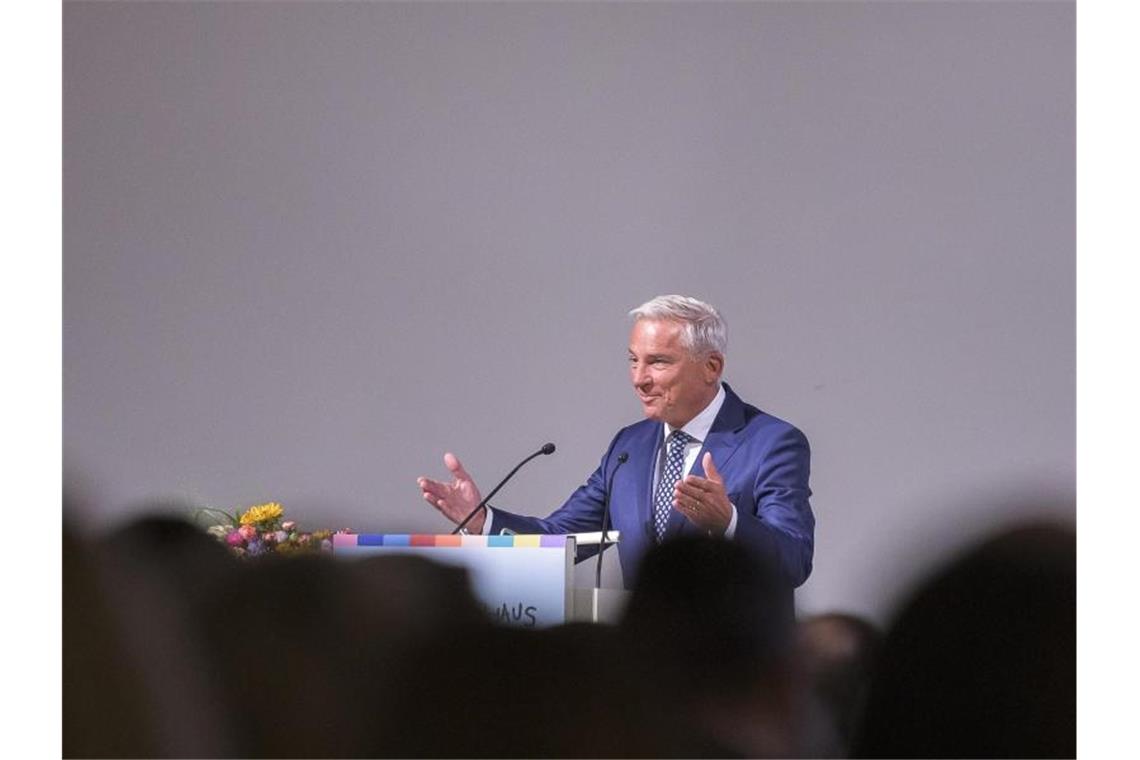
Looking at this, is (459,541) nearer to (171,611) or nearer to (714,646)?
(714,646)

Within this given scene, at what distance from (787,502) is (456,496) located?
0.78 metres

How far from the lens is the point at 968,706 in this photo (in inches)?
71.1

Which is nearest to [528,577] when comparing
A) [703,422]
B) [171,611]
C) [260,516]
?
[260,516]

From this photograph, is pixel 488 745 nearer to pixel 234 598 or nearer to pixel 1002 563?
pixel 234 598

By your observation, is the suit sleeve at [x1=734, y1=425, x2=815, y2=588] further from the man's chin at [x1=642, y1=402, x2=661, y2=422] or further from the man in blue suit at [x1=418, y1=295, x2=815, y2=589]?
the man's chin at [x1=642, y1=402, x2=661, y2=422]

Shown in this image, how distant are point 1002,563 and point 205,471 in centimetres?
287

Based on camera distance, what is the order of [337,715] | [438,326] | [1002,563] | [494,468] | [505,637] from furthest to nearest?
[438,326] < [494,468] < [337,715] < [505,637] < [1002,563]

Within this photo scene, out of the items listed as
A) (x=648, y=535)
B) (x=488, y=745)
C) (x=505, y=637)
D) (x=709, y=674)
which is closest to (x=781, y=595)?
(x=648, y=535)

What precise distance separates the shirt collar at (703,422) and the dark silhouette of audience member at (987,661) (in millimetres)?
1534

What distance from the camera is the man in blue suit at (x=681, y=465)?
11.0 feet

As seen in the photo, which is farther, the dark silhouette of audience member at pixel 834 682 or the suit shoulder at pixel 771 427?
the suit shoulder at pixel 771 427

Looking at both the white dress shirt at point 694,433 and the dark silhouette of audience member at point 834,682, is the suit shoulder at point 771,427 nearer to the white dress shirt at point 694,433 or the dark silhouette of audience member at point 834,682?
the white dress shirt at point 694,433

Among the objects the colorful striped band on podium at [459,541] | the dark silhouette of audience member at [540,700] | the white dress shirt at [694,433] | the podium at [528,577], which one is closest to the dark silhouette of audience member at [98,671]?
the dark silhouette of audience member at [540,700]

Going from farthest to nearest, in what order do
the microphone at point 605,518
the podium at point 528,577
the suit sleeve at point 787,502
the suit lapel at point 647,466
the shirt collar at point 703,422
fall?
the shirt collar at point 703,422 → the suit lapel at point 647,466 → the suit sleeve at point 787,502 → the microphone at point 605,518 → the podium at point 528,577
